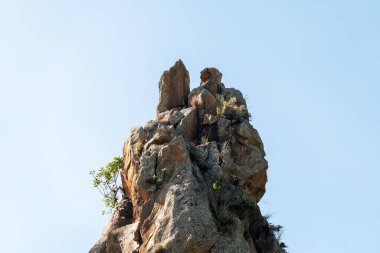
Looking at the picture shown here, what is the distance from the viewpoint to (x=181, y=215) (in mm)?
26359

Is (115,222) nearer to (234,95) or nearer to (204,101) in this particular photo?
(204,101)

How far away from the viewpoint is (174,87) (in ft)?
132

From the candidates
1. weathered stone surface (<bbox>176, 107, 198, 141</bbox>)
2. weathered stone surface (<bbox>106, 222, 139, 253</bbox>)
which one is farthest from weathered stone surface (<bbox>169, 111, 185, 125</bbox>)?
weathered stone surface (<bbox>106, 222, 139, 253</bbox>)

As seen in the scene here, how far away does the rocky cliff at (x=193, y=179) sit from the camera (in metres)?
26.3

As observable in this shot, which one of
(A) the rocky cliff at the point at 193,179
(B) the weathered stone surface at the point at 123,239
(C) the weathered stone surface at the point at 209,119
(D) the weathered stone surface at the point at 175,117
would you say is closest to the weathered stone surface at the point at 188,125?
(A) the rocky cliff at the point at 193,179

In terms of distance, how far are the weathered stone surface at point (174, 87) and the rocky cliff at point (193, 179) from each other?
0.07 metres

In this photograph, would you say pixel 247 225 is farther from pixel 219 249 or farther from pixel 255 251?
pixel 219 249

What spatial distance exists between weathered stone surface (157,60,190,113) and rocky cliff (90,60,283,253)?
0.07 metres

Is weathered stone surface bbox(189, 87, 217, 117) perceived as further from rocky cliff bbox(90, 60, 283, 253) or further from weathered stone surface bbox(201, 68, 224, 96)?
weathered stone surface bbox(201, 68, 224, 96)

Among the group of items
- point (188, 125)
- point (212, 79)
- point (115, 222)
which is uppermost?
point (212, 79)

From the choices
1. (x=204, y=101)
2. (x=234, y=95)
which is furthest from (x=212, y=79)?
(x=204, y=101)

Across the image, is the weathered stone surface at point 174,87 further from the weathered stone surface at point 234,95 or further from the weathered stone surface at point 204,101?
the weathered stone surface at point 234,95

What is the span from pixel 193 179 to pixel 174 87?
13024mm

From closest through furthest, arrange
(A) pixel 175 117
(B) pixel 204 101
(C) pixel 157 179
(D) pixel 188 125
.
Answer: (C) pixel 157 179, (D) pixel 188 125, (A) pixel 175 117, (B) pixel 204 101
